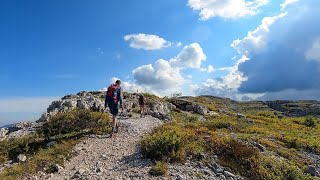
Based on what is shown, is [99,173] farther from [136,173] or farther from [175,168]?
[175,168]

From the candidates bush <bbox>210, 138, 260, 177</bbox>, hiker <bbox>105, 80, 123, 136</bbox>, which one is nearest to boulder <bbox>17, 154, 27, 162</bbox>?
hiker <bbox>105, 80, 123, 136</bbox>

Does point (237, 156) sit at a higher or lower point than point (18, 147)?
lower

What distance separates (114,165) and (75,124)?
818cm

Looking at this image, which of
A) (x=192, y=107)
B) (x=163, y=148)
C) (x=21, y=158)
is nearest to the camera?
(x=163, y=148)

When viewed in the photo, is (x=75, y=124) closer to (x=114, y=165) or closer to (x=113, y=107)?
(x=113, y=107)

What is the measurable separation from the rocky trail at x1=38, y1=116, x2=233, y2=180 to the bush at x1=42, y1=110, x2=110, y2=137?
2.74 m

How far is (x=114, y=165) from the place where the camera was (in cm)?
1678

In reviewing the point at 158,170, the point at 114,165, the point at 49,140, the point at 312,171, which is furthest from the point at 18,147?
the point at 312,171

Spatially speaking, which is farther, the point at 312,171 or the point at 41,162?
the point at 312,171

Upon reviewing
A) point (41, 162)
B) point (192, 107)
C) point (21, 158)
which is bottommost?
point (41, 162)

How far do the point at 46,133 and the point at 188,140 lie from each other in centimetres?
984

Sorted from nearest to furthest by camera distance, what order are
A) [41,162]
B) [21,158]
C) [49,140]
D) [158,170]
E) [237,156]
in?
[158,170]
[41,162]
[237,156]
[21,158]
[49,140]

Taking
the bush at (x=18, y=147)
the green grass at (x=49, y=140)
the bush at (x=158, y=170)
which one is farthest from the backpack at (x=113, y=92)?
the bush at (x=158, y=170)

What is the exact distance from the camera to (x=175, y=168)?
52.3 ft
